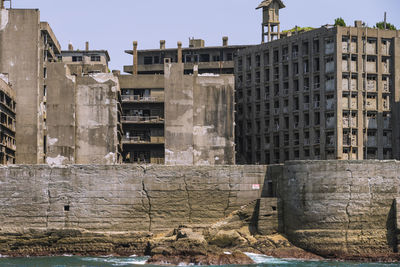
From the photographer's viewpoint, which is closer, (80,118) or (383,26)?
(80,118)

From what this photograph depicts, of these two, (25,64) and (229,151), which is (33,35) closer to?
(25,64)

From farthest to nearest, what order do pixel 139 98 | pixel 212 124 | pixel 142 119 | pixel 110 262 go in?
pixel 142 119 → pixel 139 98 → pixel 212 124 → pixel 110 262

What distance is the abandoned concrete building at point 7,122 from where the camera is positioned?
94.2 meters

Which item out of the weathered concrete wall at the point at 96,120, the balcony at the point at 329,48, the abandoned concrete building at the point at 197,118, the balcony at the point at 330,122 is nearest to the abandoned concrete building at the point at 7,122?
the weathered concrete wall at the point at 96,120

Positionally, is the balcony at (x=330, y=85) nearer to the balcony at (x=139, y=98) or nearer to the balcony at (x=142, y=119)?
the balcony at (x=139, y=98)

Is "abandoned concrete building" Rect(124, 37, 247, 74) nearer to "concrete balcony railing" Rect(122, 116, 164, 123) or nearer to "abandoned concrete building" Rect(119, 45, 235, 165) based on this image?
"concrete balcony railing" Rect(122, 116, 164, 123)

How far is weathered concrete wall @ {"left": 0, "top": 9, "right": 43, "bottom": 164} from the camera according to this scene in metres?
102

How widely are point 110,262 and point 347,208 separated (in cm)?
1721

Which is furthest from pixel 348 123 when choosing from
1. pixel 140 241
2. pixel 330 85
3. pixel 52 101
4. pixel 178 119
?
pixel 140 241

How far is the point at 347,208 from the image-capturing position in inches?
2530

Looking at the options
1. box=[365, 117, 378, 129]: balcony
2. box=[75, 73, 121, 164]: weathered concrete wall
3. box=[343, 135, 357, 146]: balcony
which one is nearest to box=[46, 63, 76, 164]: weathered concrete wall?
box=[75, 73, 121, 164]: weathered concrete wall

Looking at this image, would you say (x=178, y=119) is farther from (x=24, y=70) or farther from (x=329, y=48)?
(x=329, y=48)

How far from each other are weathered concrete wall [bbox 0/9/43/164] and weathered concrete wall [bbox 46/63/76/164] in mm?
5515

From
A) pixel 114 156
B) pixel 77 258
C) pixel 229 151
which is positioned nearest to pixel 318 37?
pixel 229 151
